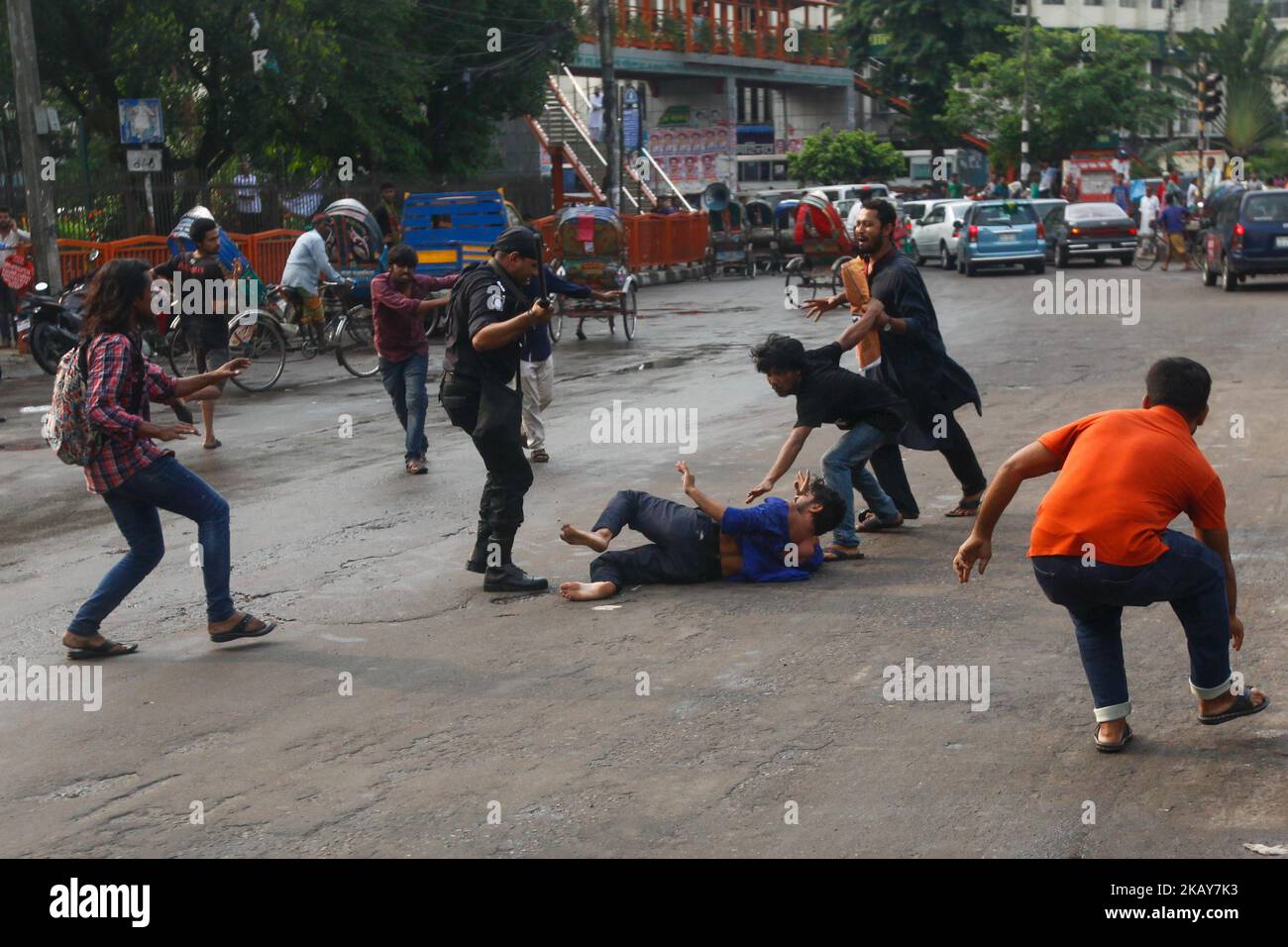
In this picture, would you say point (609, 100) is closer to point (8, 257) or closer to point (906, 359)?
point (8, 257)

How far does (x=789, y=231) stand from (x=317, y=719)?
32.2m

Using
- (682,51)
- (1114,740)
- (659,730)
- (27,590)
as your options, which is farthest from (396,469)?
(682,51)

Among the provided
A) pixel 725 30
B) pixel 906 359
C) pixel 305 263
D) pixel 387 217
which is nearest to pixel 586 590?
pixel 906 359

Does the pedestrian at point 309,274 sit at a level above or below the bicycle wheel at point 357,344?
above

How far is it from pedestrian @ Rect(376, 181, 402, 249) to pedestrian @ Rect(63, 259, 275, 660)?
64.1ft

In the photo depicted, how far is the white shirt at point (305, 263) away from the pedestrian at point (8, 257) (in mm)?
3769

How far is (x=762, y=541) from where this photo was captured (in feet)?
25.6

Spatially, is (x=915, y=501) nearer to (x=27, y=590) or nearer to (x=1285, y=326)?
(x=27, y=590)

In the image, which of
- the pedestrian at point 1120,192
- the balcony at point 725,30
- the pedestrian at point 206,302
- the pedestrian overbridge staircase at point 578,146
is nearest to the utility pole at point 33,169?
the pedestrian at point 206,302

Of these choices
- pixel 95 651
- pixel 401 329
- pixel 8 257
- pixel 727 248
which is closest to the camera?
pixel 95 651

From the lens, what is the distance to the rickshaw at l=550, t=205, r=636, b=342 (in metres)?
21.4

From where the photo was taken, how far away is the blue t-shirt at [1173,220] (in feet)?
106

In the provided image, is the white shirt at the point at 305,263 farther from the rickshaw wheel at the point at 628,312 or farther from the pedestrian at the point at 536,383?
the pedestrian at the point at 536,383

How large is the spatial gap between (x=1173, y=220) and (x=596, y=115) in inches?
695
